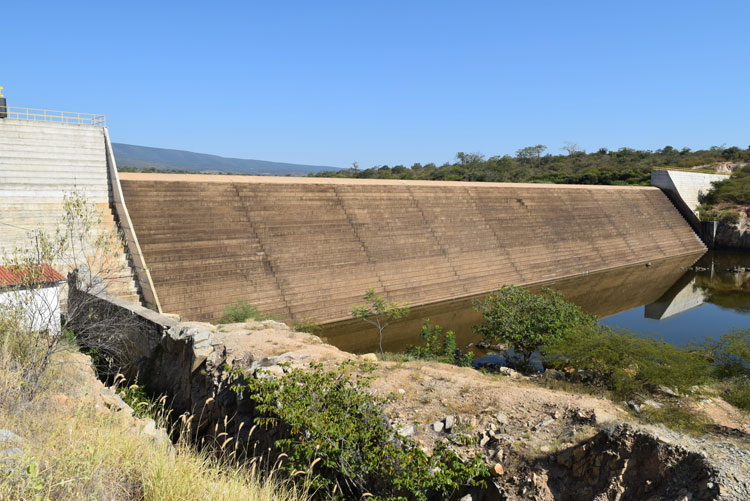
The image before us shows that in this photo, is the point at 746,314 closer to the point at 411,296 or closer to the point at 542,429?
the point at 411,296

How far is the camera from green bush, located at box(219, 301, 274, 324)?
15.0 metres

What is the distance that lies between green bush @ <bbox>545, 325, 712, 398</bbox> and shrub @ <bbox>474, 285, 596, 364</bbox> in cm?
46

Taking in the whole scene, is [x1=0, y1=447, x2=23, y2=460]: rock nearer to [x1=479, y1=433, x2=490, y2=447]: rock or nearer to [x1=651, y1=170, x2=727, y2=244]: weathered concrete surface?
[x1=479, y1=433, x2=490, y2=447]: rock

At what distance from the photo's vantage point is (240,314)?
15.2m

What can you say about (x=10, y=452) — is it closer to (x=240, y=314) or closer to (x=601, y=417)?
(x=601, y=417)

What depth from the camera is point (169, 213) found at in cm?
1767

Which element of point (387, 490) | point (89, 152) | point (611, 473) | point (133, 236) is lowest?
point (387, 490)

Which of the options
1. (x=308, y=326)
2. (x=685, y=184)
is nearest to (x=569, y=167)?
(x=685, y=184)

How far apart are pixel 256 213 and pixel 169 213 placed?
3.32 metres

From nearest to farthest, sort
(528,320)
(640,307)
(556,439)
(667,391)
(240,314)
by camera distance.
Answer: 1. (556,439)
2. (667,391)
3. (528,320)
4. (240,314)
5. (640,307)

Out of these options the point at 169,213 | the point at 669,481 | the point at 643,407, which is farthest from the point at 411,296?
the point at 669,481

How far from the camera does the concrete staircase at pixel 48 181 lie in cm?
1494

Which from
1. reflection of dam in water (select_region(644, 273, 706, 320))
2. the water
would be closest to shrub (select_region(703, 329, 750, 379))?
the water

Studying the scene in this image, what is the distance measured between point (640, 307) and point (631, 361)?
49.1ft
